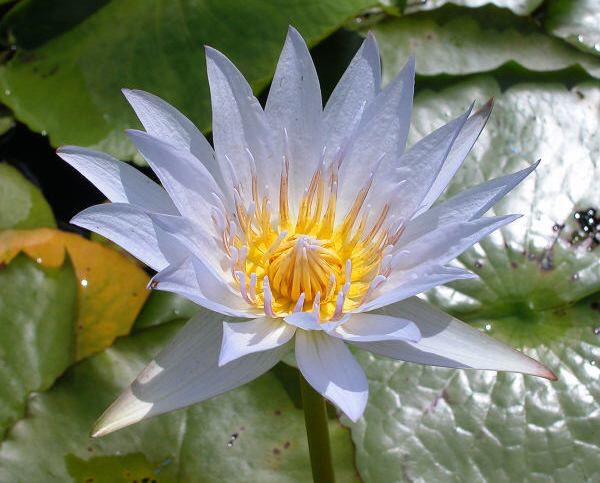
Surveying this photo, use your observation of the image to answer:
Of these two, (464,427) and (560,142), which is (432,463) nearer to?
(464,427)

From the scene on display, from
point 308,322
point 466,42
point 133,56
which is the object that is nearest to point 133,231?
point 308,322

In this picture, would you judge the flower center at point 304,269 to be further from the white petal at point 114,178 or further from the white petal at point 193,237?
the white petal at point 114,178

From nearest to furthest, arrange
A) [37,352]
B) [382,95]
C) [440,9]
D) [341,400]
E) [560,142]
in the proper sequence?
[341,400] < [382,95] < [37,352] < [560,142] < [440,9]

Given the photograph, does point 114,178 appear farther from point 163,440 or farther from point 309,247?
point 163,440

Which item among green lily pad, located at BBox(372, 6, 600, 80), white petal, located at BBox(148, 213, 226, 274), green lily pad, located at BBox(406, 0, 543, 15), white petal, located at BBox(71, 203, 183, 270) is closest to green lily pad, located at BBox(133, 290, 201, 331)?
white petal, located at BBox(148, 213, 226, 274)

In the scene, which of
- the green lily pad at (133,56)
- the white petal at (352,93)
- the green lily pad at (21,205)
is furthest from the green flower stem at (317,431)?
the green lily pad at (21,205)

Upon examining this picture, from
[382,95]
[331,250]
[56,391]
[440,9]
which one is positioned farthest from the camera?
[440,9]

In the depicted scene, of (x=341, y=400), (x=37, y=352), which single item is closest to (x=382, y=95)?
(x=341, y=400)
